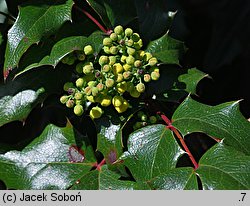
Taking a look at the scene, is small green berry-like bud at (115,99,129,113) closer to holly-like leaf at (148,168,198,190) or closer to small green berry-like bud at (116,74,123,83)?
small green berry-like bud at (116,74,123,83)

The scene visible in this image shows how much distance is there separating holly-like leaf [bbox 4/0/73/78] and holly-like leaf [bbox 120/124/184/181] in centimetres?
34

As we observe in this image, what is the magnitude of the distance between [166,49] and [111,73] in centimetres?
26

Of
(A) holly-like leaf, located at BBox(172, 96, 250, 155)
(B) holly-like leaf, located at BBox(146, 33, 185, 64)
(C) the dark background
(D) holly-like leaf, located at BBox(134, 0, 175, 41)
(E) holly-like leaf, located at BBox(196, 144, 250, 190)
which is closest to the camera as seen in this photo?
(E) holly-like leaf, located at BBox(196, 144, 250, 190)

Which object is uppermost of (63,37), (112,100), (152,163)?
(63,37)

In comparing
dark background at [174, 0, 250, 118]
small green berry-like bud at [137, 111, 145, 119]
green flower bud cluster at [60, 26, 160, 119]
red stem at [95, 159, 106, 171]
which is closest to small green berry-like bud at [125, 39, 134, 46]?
green flower bud cluster at [60, 26, 160, 119]

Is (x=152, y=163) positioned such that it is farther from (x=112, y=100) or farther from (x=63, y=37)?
(x=63, y=37)

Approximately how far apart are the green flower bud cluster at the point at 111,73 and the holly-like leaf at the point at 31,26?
9 cm

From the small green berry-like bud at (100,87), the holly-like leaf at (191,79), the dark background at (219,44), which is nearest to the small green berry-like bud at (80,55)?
the small green berry-like bud at (100,87)

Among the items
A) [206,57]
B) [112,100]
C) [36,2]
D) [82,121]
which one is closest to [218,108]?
[112,100]

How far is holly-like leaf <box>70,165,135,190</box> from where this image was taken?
141cm

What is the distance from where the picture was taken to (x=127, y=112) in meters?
1.49

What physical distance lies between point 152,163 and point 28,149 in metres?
0.34

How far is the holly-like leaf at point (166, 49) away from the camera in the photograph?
1.53 meters

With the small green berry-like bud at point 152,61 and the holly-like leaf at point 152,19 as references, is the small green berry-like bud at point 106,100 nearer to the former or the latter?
the small green berry-like bud at point 152,61
